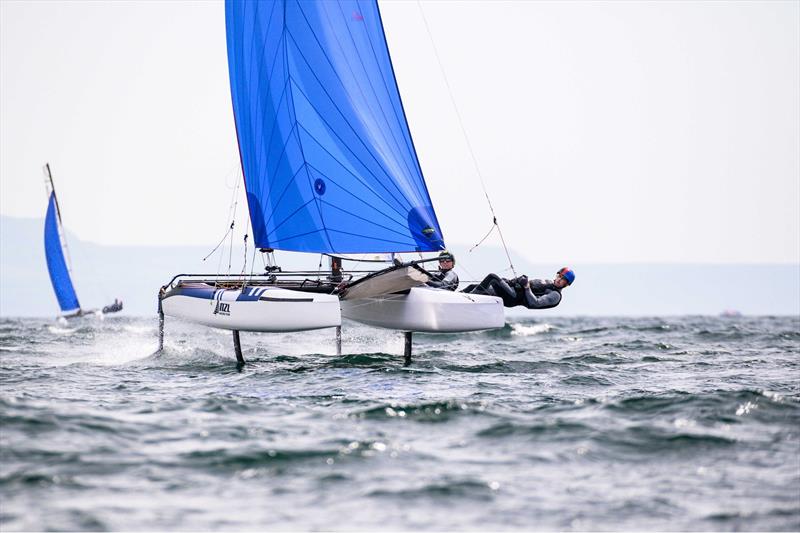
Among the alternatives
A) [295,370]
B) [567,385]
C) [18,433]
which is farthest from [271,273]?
[18,433]

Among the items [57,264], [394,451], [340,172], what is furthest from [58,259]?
[394,451]

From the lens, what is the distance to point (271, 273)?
18.5 metres

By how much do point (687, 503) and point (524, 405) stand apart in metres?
4.31

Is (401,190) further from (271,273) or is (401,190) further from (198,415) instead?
(198,415)

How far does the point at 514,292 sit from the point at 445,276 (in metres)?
1.21

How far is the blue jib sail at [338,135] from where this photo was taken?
17109 mm

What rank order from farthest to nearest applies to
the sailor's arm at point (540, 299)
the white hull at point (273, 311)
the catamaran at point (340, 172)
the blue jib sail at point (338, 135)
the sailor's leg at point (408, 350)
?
the sailor's leg at point (408, 350) → the blue jib sail at point (338, 135) → the sailor's arm at point (540, 299) → the catamaran at point (340, 172) → the white hull at point (273, 311)

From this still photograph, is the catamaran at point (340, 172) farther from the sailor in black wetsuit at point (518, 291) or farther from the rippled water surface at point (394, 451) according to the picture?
the rippled water surface at point (394, 451)

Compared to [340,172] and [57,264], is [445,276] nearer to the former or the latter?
[340,172]

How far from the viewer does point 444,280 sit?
17125 millimetres

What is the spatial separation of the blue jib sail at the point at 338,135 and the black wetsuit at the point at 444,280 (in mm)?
466

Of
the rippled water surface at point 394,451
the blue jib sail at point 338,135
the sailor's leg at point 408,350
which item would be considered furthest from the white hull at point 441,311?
the blue jib sail at point 338,135

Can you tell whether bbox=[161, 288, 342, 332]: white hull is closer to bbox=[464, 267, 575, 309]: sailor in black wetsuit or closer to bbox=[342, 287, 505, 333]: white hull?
bbox=[342, 287, 505, 333]: white hull

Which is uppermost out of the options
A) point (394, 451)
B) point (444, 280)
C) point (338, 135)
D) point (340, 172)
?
point (338, 135)
